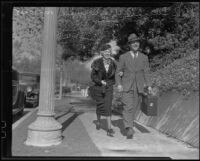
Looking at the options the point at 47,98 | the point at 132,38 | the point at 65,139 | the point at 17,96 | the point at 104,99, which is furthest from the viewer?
the point at 47,98

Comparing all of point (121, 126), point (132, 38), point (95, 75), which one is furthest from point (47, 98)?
point (132, 38)

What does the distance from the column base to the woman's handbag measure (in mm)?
1106

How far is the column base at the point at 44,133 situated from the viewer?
4180mm

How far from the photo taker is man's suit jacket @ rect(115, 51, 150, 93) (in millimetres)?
3799

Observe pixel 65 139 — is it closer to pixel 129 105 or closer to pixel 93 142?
pixel 93 142

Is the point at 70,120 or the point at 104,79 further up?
the point at 104,79

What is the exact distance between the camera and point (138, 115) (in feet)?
13.1

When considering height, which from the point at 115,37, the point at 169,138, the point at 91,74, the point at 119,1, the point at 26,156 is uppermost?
the point at 119,1

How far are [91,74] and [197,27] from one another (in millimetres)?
1227

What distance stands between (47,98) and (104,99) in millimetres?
711

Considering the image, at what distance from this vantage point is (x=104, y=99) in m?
4.05

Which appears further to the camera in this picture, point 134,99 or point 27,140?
point 27,140

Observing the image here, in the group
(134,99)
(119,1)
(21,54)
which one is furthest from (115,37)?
(21,54)

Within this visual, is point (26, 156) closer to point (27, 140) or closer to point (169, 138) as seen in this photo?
point (27, 140)
